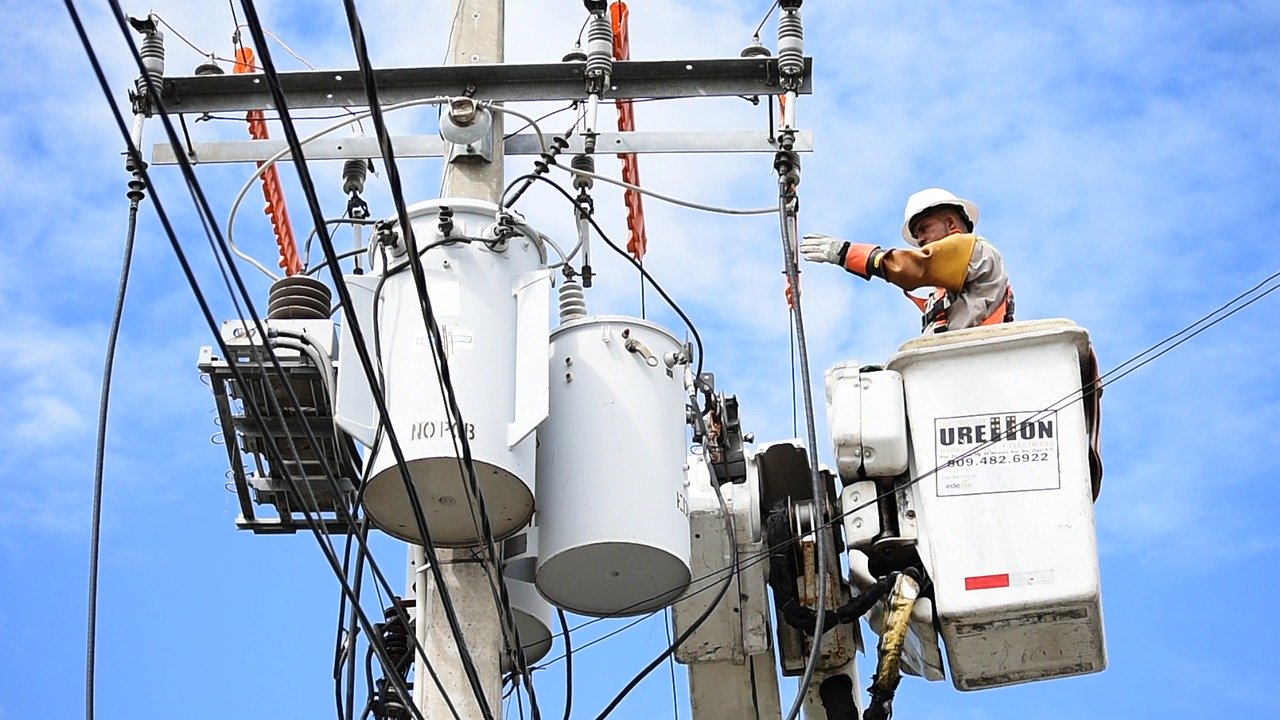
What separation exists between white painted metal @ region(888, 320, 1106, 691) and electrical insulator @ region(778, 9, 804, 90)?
1.17 m

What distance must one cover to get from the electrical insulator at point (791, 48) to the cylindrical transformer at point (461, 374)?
1396 millimetres

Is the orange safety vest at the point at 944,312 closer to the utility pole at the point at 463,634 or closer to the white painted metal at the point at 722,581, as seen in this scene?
the white painted metal at the point at 722,581

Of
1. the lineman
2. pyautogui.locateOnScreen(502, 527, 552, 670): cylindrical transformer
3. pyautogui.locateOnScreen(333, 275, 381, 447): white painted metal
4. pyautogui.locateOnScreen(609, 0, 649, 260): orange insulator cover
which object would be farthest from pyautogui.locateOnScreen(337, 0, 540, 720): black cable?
pyautogui.locateOnScreen(609, 0, 649, 260): orange insulator cover

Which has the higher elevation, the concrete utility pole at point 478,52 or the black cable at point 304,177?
the concrete utility pole at point 478,52

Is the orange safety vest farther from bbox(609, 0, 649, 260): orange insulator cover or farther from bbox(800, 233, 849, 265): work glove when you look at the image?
bbox(609, 0, 649, 260): orange insulator cover

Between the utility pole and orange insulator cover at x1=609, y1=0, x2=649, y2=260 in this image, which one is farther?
orange insulator cover at x1=609, y1=0, x2=649, y2=260

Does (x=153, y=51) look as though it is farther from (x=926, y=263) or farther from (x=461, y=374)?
(x=926, y=263)

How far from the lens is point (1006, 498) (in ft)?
19.4

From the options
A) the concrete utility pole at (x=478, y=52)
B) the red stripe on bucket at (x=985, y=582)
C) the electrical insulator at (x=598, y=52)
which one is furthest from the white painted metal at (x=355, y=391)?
the red stripe on bucket at (x=985, y=582)

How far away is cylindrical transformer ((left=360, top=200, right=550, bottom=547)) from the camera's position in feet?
17.4

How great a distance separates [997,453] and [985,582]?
453 mm

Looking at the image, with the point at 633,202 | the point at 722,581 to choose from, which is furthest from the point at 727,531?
the point at 633,202

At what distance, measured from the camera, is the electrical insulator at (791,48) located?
6.65m

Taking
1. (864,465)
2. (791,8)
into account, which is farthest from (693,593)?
(791,8)
